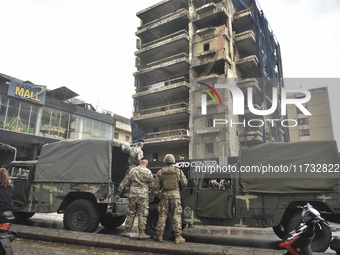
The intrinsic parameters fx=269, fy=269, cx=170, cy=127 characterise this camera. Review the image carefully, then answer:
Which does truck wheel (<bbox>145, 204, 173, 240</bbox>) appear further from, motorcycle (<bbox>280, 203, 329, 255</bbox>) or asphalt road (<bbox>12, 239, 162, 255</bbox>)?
motorcycle (<bbox>280, 203, 329, 255</bbox>)

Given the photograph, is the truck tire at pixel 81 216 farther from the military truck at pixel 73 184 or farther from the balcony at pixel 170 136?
the balcony at pixel 170 136

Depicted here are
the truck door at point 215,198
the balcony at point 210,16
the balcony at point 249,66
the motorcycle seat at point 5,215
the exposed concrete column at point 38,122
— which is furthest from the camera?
the balcony at point 249,66

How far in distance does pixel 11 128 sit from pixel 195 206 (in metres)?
26.3

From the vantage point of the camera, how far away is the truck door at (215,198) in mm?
5547

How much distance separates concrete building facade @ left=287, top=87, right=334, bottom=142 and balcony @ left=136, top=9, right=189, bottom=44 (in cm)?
2605

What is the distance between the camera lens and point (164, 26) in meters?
35.1


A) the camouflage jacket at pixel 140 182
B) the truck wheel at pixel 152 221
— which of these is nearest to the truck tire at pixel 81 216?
the camouflage jacket at pixel 140 182

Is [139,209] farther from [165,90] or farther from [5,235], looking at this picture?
[165,90]

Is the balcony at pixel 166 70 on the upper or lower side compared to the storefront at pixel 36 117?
upper

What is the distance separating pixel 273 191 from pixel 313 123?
53.0 meters

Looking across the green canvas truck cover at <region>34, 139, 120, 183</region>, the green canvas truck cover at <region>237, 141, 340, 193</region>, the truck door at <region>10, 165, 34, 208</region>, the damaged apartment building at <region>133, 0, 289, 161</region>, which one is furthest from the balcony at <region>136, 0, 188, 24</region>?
the green canvas truck cover at <region>237, 141, 340, 193</region>

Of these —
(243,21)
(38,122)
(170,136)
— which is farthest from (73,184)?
(243,21)

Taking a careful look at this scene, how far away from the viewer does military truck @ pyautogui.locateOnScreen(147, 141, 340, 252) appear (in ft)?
17.4

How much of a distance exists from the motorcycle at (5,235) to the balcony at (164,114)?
25.8 meters
